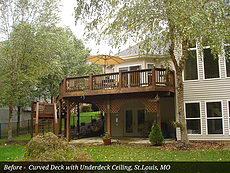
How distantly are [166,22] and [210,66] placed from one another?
12.5 feet

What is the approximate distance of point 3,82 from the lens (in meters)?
13.5

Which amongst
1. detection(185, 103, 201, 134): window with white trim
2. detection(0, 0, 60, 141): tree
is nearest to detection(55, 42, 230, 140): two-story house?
detection(185, 103, 201, 134): window with white trim

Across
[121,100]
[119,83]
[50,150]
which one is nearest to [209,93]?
[121,100]

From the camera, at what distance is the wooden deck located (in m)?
11.3

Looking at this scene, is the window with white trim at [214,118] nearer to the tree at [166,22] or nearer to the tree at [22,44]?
the tree at [166,22]

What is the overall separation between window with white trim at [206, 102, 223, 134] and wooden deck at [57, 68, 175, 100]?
226cm

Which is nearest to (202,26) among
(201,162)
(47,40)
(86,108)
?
(201,162)

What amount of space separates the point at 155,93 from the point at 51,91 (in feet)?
43.5

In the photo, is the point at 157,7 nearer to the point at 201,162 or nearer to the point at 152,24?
the point at 152,24

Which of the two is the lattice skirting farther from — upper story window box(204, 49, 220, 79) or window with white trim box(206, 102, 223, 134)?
upper story window box(204, 49, 220, 79)

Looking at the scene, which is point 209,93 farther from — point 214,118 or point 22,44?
point 22,44

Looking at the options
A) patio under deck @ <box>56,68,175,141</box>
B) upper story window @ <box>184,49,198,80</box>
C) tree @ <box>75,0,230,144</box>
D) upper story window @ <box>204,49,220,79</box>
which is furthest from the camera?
upper story window @ <box>184,49,198,80</box>

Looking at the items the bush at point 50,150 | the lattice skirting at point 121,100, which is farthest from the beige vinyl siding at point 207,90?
the bush at point 50,150

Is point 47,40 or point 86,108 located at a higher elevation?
point 47,40
